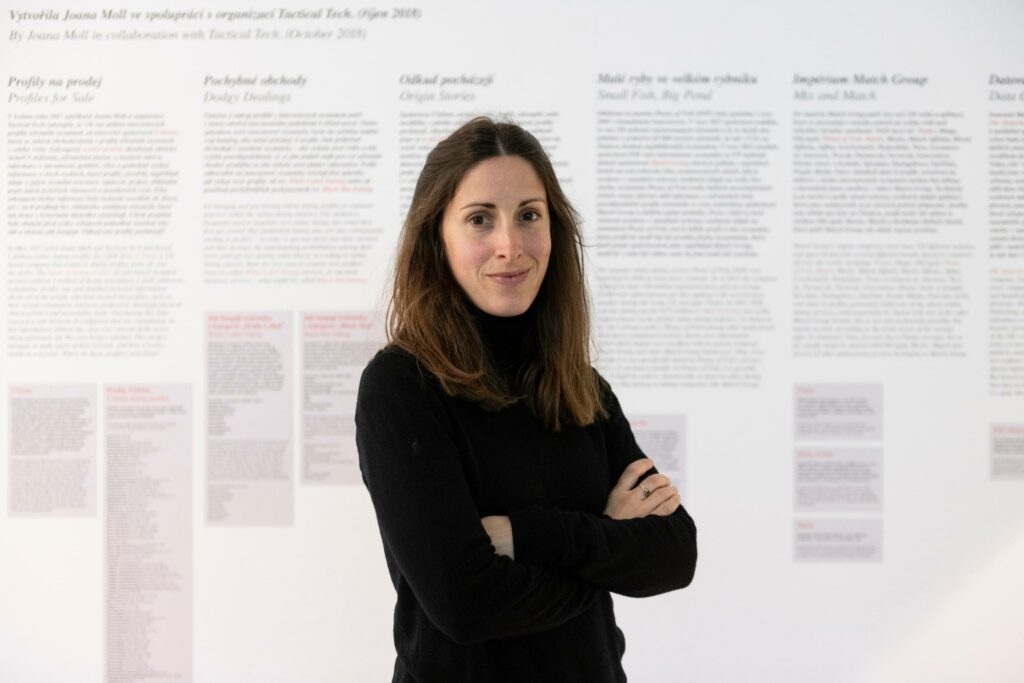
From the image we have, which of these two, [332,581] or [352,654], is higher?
[332,581]

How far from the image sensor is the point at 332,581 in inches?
123

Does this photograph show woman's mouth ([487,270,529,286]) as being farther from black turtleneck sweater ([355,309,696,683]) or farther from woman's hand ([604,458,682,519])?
woman's hand ([604,458,682,519])

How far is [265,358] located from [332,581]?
0.83 metres

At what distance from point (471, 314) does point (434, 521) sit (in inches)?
17.1

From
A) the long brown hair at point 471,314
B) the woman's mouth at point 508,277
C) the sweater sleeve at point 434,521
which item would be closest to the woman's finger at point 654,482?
the long brown hair at point 471,314

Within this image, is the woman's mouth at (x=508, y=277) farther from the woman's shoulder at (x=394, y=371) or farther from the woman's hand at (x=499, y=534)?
the woman's hand at (x=499, y=534)

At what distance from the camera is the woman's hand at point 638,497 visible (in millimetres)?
1758

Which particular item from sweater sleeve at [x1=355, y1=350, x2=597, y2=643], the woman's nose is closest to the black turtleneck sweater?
sweater sleeve at [x1=355, y1=350, x2=597, y2=643]

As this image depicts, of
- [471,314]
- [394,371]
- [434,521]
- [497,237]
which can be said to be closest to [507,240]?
[497,237]

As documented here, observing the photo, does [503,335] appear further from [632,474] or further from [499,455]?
[632,474]

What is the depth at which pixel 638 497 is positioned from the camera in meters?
1.77

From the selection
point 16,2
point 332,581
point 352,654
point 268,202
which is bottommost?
point 352,654

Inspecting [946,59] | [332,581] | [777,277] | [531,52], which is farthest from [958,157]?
[332,581]

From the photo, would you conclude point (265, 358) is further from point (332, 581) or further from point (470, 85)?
point (470, 85)
